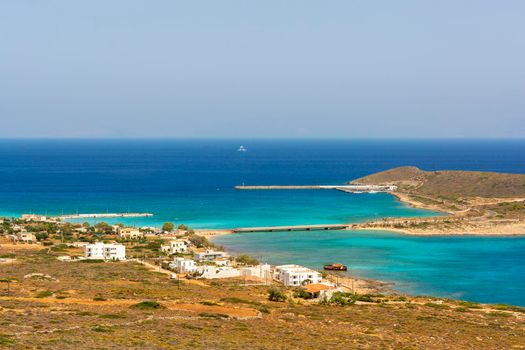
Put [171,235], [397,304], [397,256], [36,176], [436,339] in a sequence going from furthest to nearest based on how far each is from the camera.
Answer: [36,176] < [171,235] < [397,256] < [397,304] < [436,339]

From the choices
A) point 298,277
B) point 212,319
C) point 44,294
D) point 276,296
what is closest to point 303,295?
point 276,296

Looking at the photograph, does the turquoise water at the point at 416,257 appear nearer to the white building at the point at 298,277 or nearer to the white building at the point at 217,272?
the white building at the point at 298,277

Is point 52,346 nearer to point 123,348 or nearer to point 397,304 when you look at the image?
point 123,348

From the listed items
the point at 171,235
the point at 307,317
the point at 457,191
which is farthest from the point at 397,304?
the point at 457,191

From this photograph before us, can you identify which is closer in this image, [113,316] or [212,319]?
[113,316]

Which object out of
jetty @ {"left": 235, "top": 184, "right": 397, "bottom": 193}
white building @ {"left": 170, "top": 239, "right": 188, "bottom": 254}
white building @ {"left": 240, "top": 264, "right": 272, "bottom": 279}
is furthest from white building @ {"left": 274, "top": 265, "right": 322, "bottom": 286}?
jetty @ {"left": 235, "top": 184, "right": 397, "bottom": 193}

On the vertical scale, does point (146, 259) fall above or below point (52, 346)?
below

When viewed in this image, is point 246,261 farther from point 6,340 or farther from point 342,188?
point 342,188
